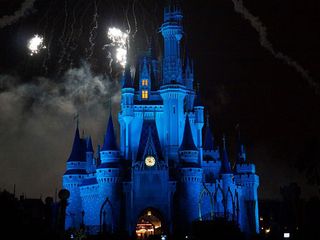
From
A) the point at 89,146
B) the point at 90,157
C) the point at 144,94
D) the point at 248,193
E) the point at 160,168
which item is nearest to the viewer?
the point at 160,168

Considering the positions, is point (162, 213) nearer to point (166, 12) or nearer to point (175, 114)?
point (175, 114)

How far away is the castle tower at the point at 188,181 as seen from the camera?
87.1 metres

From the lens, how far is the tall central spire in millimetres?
94688

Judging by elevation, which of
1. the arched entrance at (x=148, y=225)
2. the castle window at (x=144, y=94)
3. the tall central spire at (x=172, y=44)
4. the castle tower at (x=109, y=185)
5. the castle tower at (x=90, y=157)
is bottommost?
the arched entrance at (x=148, y=225)

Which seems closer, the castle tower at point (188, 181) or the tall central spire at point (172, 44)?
the castle tower at point (188, 181)

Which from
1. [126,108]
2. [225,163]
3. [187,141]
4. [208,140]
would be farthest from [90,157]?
[225,163]

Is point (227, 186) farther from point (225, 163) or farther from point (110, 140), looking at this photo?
point (110, 140)

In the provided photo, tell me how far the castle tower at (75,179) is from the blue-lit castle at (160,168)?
5.7 inches

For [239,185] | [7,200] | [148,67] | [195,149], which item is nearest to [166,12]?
[148,67]

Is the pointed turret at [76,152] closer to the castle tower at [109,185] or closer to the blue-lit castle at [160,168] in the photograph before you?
the blue-lit castle at [160,168]

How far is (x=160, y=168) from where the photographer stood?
283 ft

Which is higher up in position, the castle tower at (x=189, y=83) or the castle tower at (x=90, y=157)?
the castle tower at (x=189, y=83)

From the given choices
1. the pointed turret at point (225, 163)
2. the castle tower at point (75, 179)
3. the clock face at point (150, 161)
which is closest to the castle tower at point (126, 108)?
the clock face at point (150, 161)

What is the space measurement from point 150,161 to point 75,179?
1421cm
